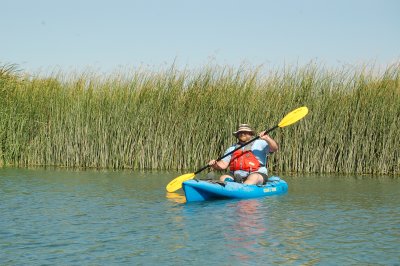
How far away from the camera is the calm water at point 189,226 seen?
6211mm

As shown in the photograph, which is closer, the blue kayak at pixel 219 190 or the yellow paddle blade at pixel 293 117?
the blue kayak at pixel 219 190

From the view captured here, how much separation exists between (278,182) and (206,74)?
4.64 m

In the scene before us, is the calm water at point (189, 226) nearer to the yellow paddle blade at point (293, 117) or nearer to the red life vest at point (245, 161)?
the red life vest at point (245, 161)

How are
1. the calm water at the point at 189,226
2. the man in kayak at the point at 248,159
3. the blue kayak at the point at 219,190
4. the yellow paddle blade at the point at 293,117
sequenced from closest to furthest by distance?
the calm water at the point at 189,226 → the blue kayak at the point at 219,190 → the man in kayak at the point at 248,159 → the yellow paddle blade at the point at 293,117

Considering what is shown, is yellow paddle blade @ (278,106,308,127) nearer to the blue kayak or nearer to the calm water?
the calm water

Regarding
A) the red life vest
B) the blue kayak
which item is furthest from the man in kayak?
the blue kayak

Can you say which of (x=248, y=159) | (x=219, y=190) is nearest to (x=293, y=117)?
(x=248, y=159)

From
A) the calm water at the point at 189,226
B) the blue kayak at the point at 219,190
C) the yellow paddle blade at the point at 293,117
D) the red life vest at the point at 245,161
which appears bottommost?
the calm water at the point at 189,226

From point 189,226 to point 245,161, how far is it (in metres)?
3.24

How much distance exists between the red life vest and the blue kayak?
1.58 ft

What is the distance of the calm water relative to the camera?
6.21 m

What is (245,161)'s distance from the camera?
10.8 m

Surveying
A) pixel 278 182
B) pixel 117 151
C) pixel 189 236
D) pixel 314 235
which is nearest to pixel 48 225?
pixel 189 236

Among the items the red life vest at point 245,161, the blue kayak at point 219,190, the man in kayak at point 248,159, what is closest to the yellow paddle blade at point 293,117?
the man in kayak at point 248,159
